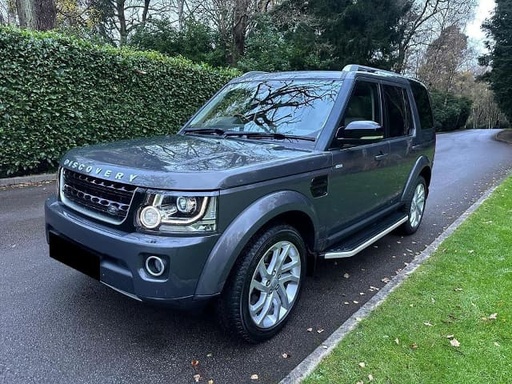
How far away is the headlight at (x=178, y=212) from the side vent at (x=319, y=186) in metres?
0.99

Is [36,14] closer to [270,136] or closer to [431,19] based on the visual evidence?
[270,136]

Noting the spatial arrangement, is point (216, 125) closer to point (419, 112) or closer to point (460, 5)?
point (419, 112)

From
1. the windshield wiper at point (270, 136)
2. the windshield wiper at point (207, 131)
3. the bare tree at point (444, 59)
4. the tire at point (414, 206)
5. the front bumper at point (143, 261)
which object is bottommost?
the tire at point (414, 206)

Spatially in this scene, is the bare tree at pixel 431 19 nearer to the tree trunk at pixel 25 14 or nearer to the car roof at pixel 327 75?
the tree trunk at pixel 25 14

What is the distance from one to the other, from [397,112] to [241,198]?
2.93 m

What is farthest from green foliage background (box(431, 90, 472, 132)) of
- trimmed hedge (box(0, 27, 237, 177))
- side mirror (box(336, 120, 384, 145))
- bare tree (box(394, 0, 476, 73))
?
side mirror (box(336, 120, 384, 145))

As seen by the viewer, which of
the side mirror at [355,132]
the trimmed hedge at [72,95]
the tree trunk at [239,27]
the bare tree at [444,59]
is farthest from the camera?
the bare tree at [444,59]

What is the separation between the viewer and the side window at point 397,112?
14.5 ft

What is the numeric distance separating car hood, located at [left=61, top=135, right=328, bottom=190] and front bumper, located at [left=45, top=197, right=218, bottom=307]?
32 cm

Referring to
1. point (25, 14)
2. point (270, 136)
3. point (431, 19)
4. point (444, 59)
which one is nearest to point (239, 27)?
point (25, 14)

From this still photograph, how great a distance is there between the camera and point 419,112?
5301 millimetres

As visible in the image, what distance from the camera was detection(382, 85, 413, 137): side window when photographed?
4.43m

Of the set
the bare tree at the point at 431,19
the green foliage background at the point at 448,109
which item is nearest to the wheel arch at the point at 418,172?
the bare tree at the point at 431,19

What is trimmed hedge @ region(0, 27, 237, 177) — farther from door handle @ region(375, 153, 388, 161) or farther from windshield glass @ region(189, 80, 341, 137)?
door handle @ region(375, 153, 388, 161)
